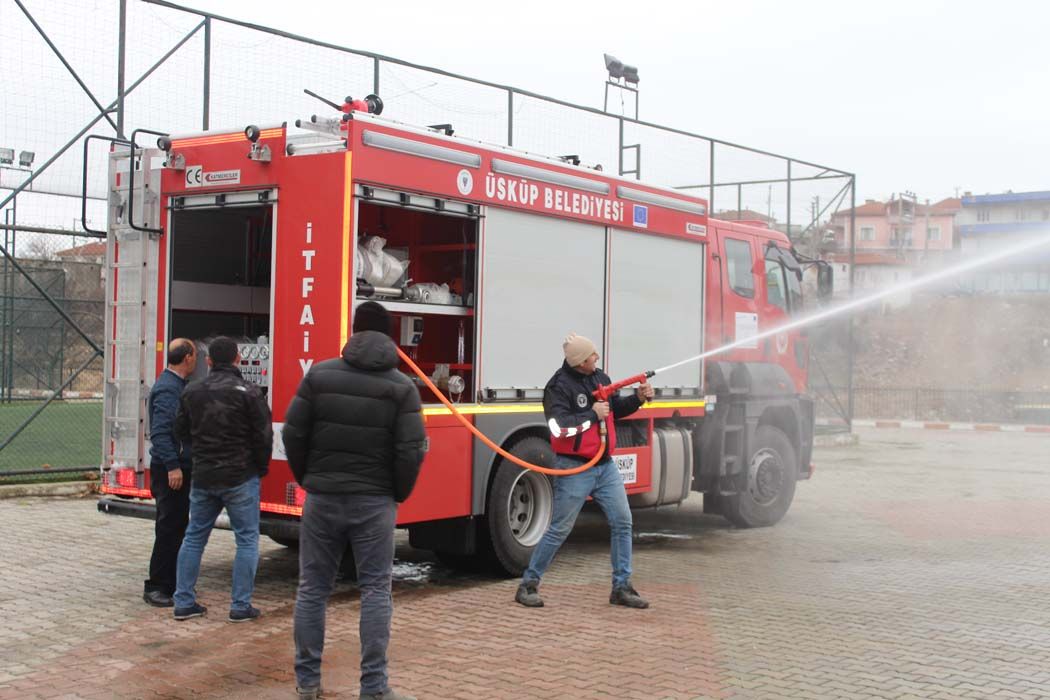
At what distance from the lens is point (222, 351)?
22.9 feet

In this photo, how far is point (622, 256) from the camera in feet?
31.9

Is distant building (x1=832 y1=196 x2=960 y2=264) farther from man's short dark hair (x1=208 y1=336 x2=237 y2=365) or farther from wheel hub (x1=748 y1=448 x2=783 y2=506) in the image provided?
man's short dark hair (x1=208 y1=336 x2=237 y2=365)

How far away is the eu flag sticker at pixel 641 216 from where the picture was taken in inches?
388

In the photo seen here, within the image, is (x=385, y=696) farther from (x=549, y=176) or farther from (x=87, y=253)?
(x=87, y=253)

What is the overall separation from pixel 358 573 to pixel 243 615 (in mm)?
2047

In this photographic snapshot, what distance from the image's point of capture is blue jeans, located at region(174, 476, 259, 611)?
6.95 metres

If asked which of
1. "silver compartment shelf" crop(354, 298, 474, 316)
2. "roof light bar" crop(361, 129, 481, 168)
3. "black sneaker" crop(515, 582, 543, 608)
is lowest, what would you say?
"black sneaker" crop(515, 582, 543, 608)

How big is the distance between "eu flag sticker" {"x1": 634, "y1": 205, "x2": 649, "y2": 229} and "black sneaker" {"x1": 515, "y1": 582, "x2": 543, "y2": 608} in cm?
359

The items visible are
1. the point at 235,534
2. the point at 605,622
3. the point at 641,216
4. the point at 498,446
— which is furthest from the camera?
the point at 641,216

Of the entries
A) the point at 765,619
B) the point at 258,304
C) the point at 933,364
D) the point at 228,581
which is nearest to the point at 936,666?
the point at 765,619

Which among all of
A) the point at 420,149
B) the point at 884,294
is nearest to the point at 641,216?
the point at 420,149

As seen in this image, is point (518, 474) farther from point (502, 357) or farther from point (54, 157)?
point (54, 157)

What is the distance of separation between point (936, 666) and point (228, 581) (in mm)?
4895

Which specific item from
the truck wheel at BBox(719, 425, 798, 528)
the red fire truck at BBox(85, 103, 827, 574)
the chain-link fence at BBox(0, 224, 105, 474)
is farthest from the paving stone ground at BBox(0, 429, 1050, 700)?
the chain-link fence at BBox(0, 224, 105, 474)
